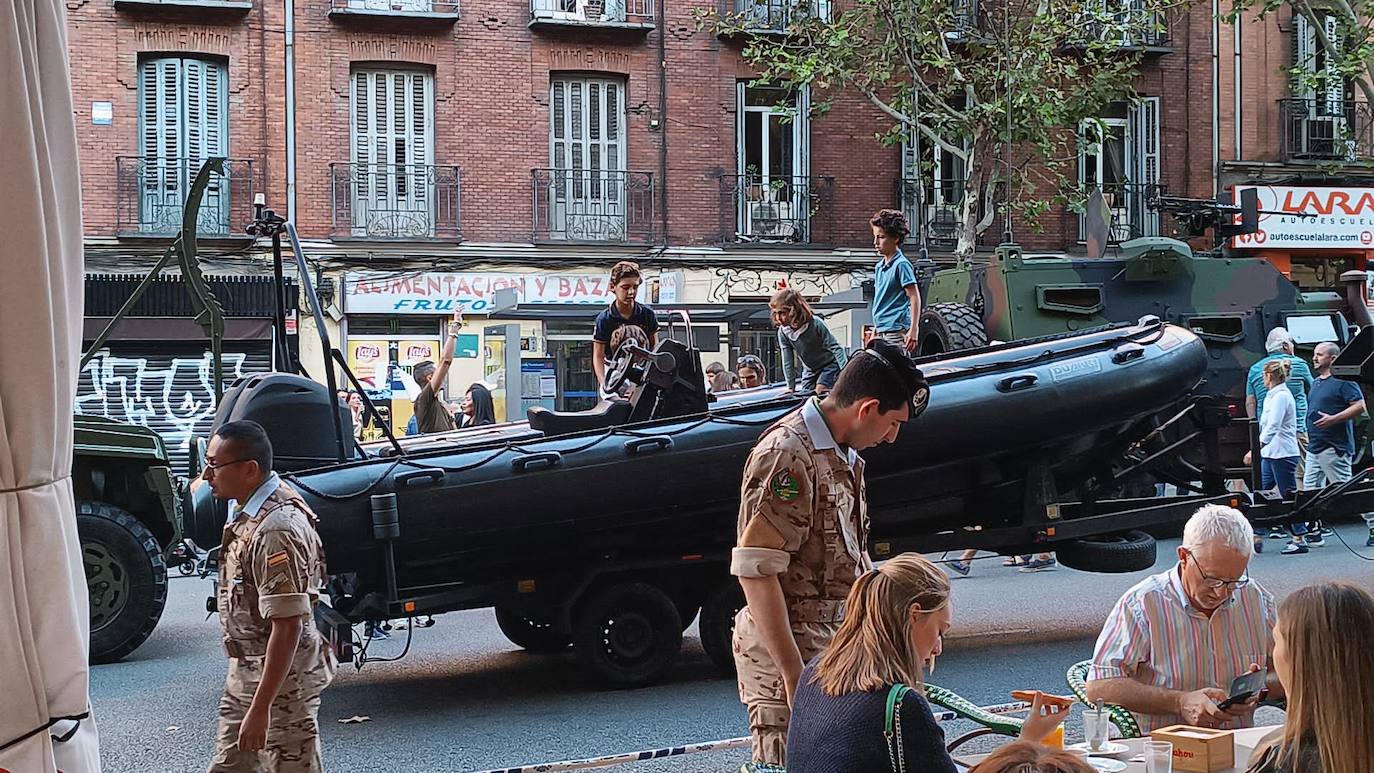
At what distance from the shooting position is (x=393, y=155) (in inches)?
932

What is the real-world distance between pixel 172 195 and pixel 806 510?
20530 millimetres

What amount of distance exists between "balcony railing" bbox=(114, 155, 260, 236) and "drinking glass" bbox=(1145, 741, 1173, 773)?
20.8 m

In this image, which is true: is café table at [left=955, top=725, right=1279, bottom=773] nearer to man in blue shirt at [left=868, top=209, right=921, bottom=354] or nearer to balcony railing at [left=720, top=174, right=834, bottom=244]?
man in blue shirt at [left=868, top=209, right=921, bottom=354]

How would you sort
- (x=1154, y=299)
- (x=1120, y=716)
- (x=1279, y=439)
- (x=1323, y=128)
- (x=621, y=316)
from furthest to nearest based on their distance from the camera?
(x=1323, y=128) → (x=1154, y=299) → (x=1279, y=439) → (x=621, y=316) → (x=1120, y=716)

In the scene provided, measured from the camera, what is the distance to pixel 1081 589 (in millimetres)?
11984

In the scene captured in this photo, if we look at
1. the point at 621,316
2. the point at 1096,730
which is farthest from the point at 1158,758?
the point at 621,316

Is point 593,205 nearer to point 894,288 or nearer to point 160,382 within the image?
point 160,382

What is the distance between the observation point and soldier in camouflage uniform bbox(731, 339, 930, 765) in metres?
4.38

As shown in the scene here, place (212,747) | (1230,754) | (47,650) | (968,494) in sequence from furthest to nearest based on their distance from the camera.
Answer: (968,494)
(212,747)
(1230,754)
(47,650)

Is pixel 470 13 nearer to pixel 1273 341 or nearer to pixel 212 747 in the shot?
pixel 1273 341

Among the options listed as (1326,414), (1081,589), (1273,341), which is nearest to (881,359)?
(1081,589)

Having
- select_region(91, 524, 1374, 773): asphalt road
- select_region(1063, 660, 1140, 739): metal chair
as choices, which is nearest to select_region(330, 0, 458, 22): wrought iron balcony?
select_region(91, 524, 1374, 773): asphalt road

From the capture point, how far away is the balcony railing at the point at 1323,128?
26688 millimetres

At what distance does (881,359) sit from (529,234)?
20.1m
